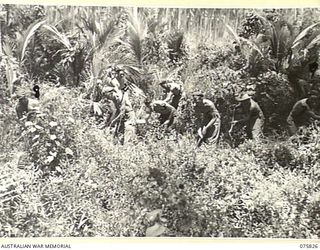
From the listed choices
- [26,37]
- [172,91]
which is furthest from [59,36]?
[172,91]

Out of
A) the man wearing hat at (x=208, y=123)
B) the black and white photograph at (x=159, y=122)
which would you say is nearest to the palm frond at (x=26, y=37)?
the black and white photograph at (x=159, y=122)

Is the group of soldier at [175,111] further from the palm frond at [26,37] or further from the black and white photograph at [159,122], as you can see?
the palm frond at [26,37]

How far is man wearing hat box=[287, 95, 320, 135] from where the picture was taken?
643 mm

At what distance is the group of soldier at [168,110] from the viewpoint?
65 cm

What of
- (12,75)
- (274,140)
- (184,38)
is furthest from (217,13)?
(12,75)

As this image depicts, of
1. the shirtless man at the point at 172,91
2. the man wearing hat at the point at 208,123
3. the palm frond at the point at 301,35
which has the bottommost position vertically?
the man wearing hat at the point at 208,123

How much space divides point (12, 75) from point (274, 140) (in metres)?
0.40

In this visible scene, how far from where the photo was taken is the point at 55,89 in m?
0.65

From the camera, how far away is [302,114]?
2.11 ft

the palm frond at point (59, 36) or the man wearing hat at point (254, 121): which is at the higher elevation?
the palm frond at point (59, 36)

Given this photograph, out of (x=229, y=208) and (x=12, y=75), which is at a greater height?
(x=12, y=75)

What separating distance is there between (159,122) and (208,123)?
0.07 meters

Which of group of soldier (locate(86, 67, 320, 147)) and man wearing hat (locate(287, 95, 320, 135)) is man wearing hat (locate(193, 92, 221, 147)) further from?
man wearing hat (locate(287, 95, 320, 135))

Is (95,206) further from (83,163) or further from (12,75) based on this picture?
(12,75)
